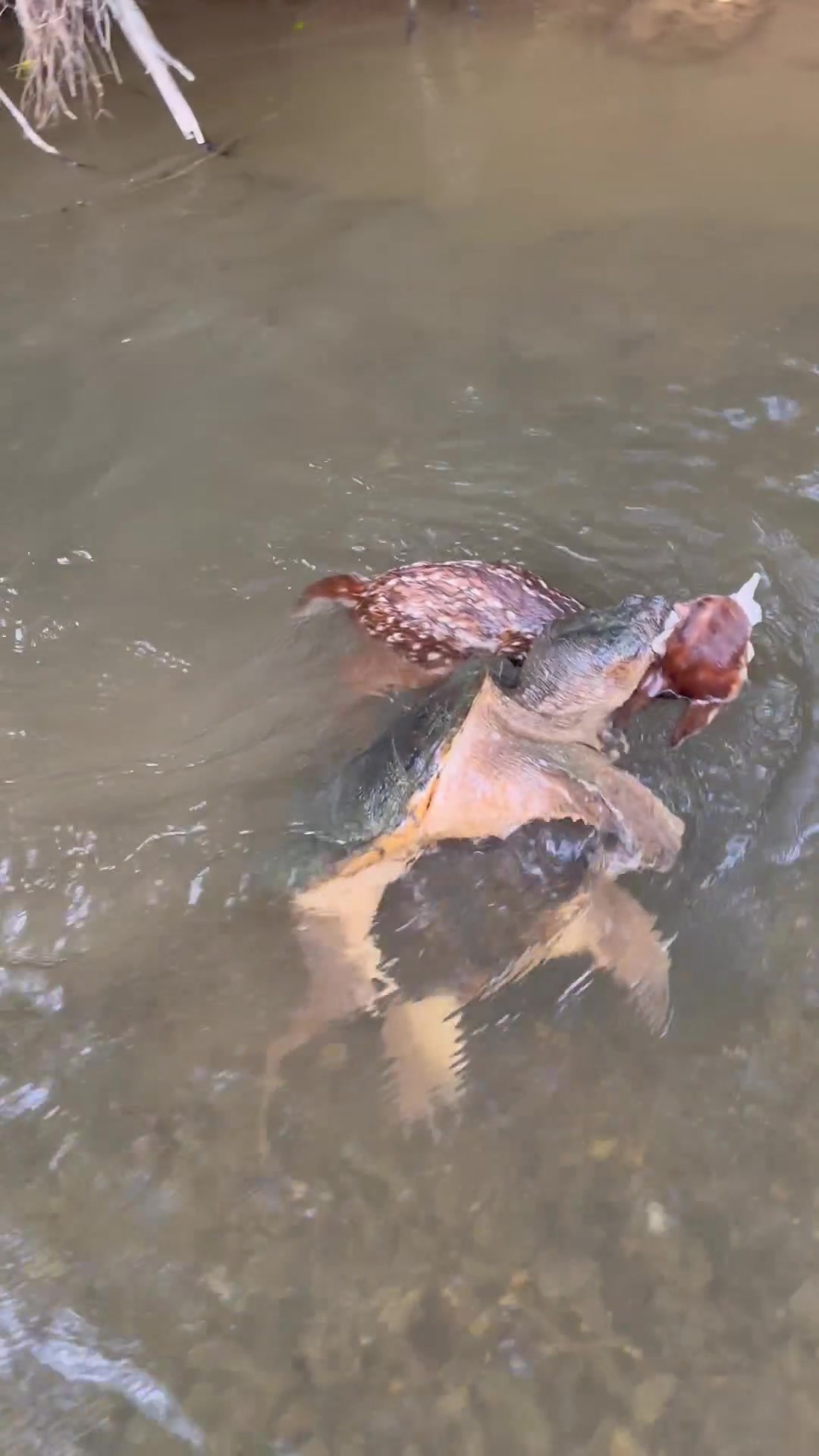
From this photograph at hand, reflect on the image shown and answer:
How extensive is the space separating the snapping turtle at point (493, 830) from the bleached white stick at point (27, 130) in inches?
147

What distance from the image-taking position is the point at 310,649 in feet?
11.5

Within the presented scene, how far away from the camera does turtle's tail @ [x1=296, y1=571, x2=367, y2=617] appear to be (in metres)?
3.39

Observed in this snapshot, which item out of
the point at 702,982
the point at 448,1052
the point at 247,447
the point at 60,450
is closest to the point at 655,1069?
the point at 702,982

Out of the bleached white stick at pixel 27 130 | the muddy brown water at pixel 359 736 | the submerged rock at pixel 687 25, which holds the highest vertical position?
the bleached white stick at pixel 27 130

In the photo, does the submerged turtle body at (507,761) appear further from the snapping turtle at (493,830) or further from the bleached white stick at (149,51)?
the bleached white stick at (149,51)

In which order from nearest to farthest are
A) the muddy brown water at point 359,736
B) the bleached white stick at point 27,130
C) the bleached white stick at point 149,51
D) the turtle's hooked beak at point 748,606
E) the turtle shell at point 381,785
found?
the muddy brown water at point 359,736 → the turtle shell at point 381,785 → the turtle's hooked beak at point 748,606 → the bleached white stick at point 27,130 → the bleached white stick at point 149,51

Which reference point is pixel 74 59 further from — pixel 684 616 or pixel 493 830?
pixel 493 830

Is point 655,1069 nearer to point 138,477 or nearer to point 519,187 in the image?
point 138,477

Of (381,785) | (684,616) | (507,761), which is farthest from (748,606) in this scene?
(381,785)

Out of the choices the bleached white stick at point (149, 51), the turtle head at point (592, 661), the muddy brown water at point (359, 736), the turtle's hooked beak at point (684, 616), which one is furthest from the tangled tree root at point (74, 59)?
the turtle's hooked beak at point (684, 616)

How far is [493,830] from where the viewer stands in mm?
2664

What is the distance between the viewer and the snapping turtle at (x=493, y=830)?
2.50m

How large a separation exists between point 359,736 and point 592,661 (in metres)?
0.87

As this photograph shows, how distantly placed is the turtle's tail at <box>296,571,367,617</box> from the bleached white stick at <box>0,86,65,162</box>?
2.92 metres
